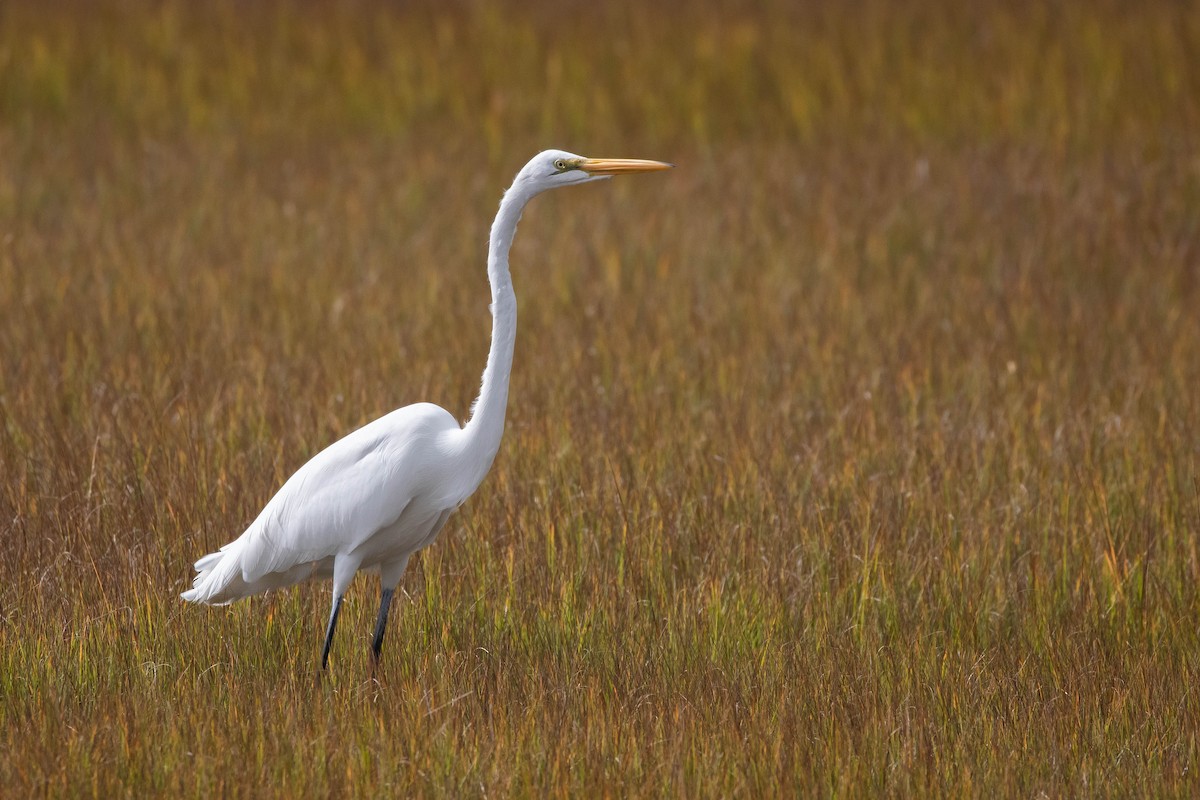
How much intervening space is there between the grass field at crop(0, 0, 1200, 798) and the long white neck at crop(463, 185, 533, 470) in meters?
0.64

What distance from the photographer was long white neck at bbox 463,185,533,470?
3.38 metres

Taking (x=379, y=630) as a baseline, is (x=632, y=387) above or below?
above

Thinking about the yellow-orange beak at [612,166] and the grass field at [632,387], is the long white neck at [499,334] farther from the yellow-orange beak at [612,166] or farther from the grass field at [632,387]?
the grass field at [632,387]

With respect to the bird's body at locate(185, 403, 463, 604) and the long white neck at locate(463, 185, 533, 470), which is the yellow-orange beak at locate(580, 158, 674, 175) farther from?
the bird's body at locate(185, 403, 463, 604)

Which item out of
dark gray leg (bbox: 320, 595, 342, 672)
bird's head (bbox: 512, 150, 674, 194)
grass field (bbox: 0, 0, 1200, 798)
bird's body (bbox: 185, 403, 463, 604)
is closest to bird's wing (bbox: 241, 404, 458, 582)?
bird's body (bbox: 185, 403, 463, 604)

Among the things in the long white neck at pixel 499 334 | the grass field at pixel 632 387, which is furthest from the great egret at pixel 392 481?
the grass field at pixel 632 387

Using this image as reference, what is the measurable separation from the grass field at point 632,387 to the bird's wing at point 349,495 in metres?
0.31

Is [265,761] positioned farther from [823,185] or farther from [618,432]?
[823,185]

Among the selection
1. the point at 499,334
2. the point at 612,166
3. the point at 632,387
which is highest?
the point at 612,166

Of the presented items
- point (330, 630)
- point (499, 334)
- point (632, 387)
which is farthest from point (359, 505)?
point (632, 387)

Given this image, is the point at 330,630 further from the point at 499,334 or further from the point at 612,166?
the point at 612,166

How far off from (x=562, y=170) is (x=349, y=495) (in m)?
0.99

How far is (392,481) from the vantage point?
3.46m

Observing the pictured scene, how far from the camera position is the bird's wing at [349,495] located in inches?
137
